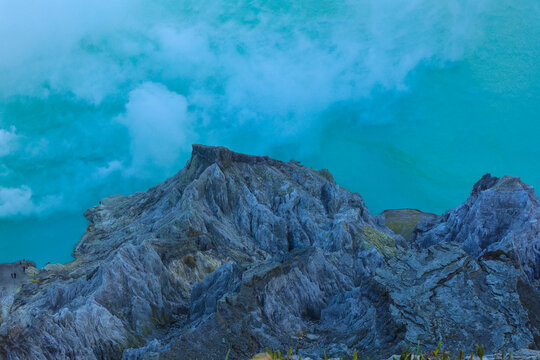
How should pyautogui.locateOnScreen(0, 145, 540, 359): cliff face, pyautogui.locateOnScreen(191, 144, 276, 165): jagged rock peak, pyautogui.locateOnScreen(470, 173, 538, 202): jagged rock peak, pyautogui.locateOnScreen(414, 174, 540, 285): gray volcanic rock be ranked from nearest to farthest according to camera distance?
pyautogui.locateOnScreen(0, 145, 540, 359): cliff face, pyautogui.locateOnScreen(414, 174, 540, 285): gray volcanic rock, pyautogui.locateOnScreen(470, 173, 538, 202): jagged rock peak, pyautogui.locateOnScreen(191, 144, 276, 165): jagged rock peak

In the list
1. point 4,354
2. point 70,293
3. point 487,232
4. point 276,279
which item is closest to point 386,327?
point 276,279

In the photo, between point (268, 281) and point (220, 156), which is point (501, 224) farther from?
point (220, 156)

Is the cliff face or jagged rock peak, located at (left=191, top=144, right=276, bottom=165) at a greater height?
jagged rock peak, located at (left=191, top=144, right=276, bottom=165)

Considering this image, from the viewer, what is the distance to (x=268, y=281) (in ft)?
88.7

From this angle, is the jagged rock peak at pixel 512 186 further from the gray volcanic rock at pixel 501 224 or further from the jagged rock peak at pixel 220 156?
the jagged rock peak at pixel 220 156

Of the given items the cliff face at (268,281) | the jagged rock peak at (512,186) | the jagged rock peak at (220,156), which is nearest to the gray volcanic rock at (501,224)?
the jagged rock peak at (512,186)

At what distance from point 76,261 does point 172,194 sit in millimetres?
11705

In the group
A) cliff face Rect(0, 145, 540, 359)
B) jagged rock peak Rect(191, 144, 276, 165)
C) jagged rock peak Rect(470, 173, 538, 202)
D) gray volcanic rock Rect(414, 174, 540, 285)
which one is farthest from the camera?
jagged rock peak Rect(191, 144, 276, 165)

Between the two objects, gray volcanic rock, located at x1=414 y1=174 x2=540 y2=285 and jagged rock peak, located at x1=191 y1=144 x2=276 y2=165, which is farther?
jagged rock peak, located at x1=191 y1=144 x2=276 y2=165

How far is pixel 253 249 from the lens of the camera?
42469 mm

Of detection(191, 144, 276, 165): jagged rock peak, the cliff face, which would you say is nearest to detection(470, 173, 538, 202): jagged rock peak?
the cliff face

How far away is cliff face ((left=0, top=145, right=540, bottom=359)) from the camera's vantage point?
21.5m

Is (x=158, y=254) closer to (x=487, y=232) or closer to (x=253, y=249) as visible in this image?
(x=253, y=249)

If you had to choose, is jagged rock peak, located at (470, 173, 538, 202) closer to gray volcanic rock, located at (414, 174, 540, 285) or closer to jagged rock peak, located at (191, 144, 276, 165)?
gray volcanic rock, located at (414, 174, 540, 285)
